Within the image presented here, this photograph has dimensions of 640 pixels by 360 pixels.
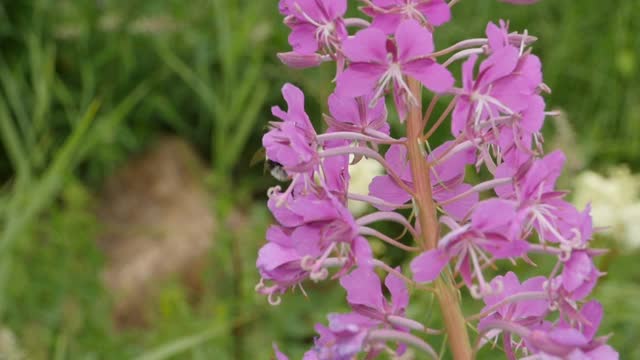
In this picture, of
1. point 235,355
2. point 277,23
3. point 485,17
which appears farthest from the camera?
point 277,23

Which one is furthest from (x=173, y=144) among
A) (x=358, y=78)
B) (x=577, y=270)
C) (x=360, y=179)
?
(x=577, y=270)

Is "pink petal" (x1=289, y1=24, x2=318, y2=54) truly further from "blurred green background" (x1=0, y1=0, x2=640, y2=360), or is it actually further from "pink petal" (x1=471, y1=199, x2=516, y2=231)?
"blurred green background" (x1=0, y1=0, x2=640, y2=360)

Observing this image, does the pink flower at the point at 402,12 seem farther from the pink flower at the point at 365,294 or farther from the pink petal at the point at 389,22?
the pink flower at the point at 365,294

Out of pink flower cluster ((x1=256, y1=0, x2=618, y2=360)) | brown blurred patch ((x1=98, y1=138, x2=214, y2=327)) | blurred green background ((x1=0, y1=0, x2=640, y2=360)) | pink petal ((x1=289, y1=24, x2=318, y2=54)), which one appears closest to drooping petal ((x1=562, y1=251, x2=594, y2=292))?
pink flower cluster ((x1=256, y1=0, x2=618, y2=360))

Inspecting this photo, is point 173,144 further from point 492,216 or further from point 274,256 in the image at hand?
point 492,216

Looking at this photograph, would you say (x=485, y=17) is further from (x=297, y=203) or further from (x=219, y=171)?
(x=297, y=203)

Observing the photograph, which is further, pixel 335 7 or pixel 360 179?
pixel 360 179

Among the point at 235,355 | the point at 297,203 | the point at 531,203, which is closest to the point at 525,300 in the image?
the point at 531,203
